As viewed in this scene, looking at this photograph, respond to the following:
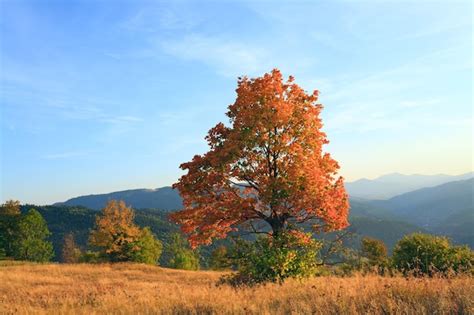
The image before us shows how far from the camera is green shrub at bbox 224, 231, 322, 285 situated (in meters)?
16.9

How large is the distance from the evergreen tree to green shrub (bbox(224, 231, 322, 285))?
62.3 meters

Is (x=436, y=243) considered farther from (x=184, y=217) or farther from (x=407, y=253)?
(x=184, y=217)

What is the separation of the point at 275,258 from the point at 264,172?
4.39 metres

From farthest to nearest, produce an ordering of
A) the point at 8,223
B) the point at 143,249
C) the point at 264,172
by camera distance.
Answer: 1. the point at 143,249
2. the point at 8,223
3. the point at 264,172

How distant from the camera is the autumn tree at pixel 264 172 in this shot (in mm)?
18328

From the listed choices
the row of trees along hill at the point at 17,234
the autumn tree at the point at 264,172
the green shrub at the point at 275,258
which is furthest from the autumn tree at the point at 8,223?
the green shrub at the point at 275,258

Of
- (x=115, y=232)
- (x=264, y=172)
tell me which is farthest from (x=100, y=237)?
(x=264, y=172)

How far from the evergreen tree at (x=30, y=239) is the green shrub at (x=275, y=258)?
62256 mm

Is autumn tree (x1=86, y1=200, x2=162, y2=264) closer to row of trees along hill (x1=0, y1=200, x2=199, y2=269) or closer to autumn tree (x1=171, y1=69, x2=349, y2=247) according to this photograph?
row of trees along hill (x1=0, y1=200, x2=199, y2=269)

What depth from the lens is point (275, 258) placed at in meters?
16.9

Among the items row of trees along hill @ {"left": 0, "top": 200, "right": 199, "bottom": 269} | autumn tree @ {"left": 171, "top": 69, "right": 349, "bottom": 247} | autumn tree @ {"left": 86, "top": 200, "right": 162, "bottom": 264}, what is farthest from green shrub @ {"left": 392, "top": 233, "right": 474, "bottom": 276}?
autumn tree @ {"left": 86, "top": 200, "right": 162, "bottom": 264}

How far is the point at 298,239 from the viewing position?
1784 centimetres

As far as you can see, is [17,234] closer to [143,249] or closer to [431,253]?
[143,249]

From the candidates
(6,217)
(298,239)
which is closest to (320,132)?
(298,239)
